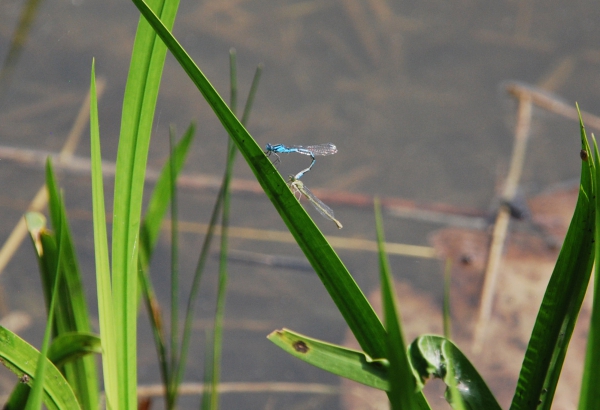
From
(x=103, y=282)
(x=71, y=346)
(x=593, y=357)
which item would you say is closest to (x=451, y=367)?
(x=593, y=357)

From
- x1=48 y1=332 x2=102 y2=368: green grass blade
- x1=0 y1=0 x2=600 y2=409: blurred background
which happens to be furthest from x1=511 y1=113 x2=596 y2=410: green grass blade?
x1=0 y1=0 x2=600 y2=409: blurred background

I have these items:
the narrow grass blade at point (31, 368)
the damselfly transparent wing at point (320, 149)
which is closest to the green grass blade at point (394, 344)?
the narrow grass blade at point (31, 368)

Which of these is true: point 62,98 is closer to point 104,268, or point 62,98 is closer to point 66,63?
point 66,63

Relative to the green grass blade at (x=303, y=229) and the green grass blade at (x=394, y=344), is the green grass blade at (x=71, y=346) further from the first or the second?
the green grass blade at (x=394, y=344)

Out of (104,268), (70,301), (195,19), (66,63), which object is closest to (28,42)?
(66,63)

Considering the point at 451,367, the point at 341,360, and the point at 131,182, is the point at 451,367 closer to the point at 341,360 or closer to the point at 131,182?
the point at 341,360
